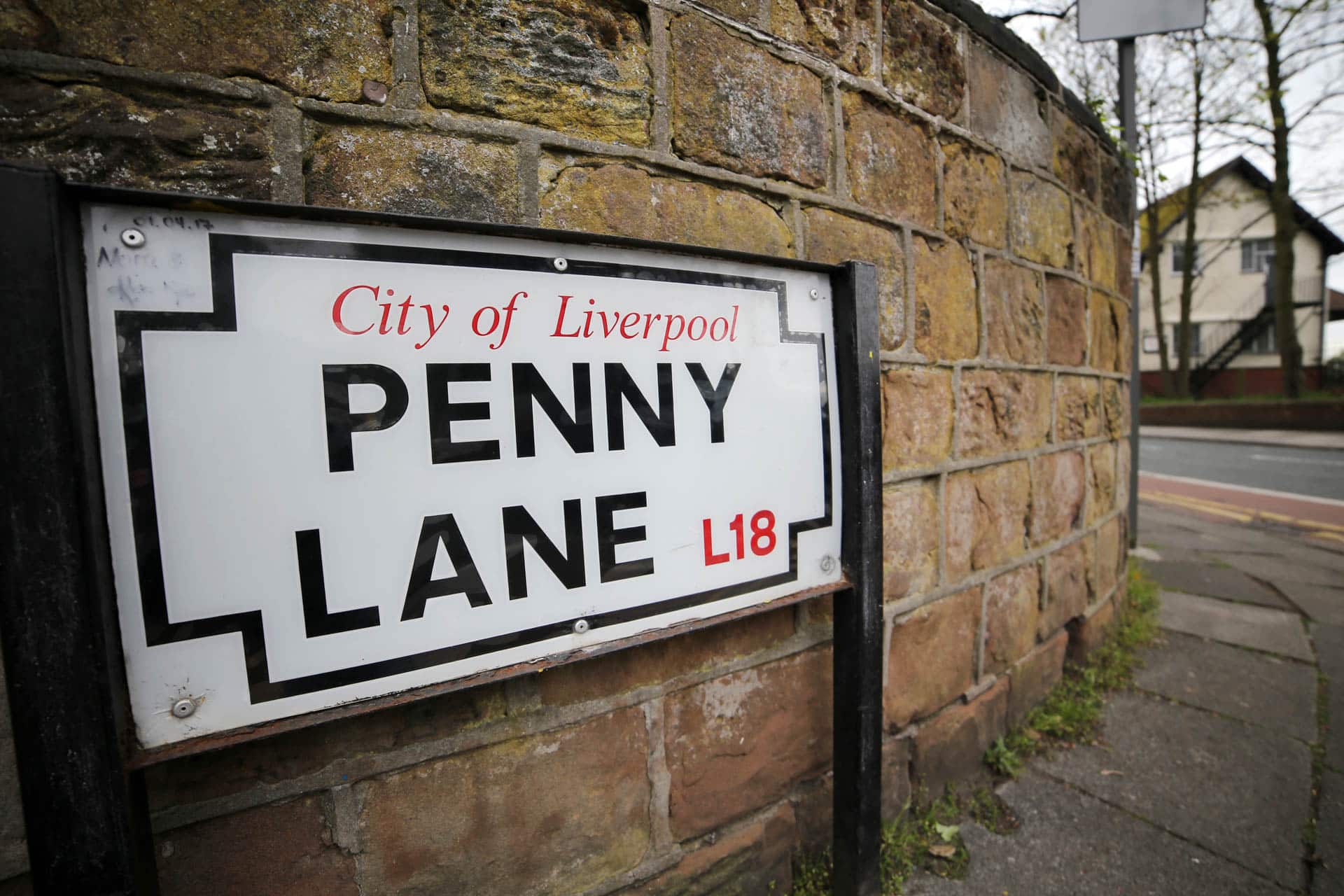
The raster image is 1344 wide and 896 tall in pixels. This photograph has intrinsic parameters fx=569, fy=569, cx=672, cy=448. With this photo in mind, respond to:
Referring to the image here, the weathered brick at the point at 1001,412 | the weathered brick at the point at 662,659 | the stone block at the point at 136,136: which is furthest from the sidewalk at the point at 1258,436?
the stone block at the point at 136,136

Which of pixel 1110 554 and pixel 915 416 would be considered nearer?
pixel 915 416

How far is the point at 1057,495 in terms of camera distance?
2.16 metres

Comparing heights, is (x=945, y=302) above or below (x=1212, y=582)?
above

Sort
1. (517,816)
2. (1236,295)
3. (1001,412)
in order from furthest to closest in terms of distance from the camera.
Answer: (1236,295), (1001,412), (517,816)

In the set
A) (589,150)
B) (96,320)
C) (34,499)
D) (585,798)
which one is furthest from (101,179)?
A: (585,798)

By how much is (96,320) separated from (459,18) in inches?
27.8

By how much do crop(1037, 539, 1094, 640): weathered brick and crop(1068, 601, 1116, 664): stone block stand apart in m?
0.05

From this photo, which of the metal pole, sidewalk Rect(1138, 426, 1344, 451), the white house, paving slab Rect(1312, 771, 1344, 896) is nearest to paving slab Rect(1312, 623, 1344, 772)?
paving slab Rect(1312, 771, 1344, 896)

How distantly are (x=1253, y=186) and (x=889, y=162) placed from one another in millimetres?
30401

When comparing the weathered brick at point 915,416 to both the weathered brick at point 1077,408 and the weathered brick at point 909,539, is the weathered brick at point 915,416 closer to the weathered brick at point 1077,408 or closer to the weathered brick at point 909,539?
the weathered brick at point 909,539

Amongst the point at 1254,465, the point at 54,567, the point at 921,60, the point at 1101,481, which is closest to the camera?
the point at 54,567

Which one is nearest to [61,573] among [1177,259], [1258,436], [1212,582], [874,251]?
[874,251]

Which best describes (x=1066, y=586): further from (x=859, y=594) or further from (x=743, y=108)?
(x=743, y=108)

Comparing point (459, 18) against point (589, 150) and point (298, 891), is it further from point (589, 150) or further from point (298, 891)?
point (298, 891)
